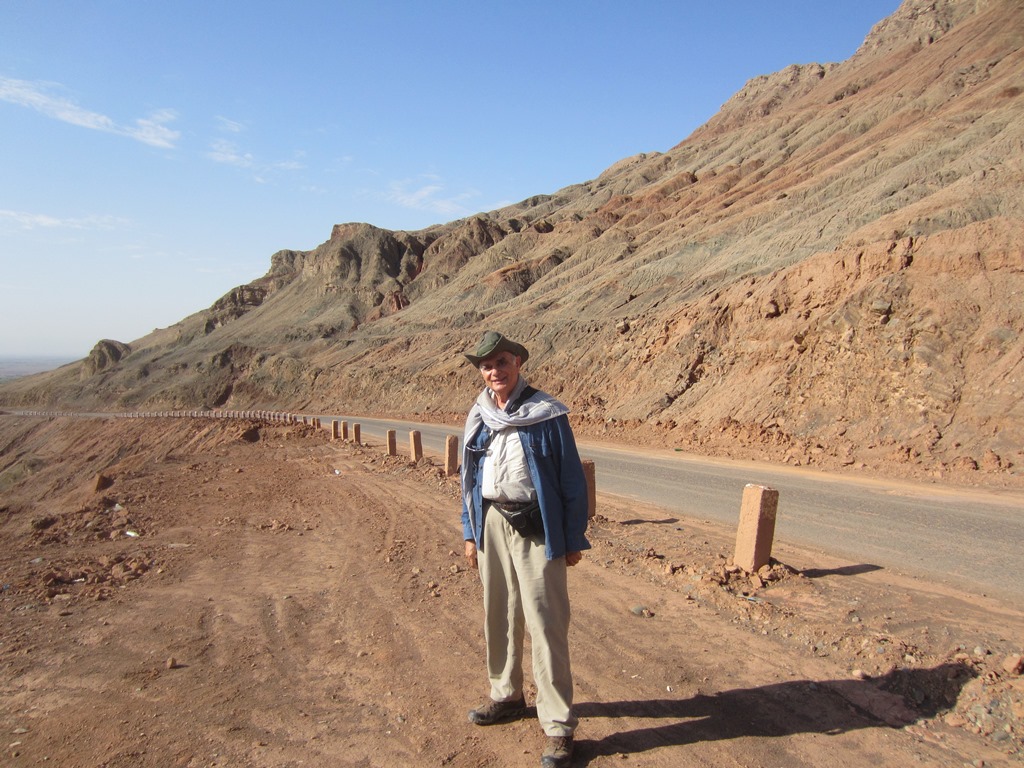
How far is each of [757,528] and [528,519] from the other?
324 cm

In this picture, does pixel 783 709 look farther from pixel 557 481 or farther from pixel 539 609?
pixel 557 481

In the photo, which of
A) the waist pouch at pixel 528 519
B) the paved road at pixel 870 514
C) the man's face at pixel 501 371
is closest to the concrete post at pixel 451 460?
the paved road at pixel 870 514

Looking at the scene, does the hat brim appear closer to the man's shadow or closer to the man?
the man

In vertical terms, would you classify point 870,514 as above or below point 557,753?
above

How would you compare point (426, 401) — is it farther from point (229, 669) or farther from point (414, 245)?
point (414, 245)

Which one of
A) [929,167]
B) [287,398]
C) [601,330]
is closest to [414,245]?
[287,398]

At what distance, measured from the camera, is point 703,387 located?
1856cm

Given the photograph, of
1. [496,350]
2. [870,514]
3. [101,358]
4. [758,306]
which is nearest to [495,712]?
[496,350]

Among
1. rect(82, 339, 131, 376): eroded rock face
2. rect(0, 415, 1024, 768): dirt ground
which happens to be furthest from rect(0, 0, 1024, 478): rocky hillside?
rect(0, 415, 1024, 768): dirt ground

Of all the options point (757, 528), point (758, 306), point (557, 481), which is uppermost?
point (758, 306)

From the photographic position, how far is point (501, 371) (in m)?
3.49

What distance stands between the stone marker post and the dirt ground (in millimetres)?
174

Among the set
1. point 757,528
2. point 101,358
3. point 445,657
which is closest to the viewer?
point 445,657

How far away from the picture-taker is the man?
3.33 metres
